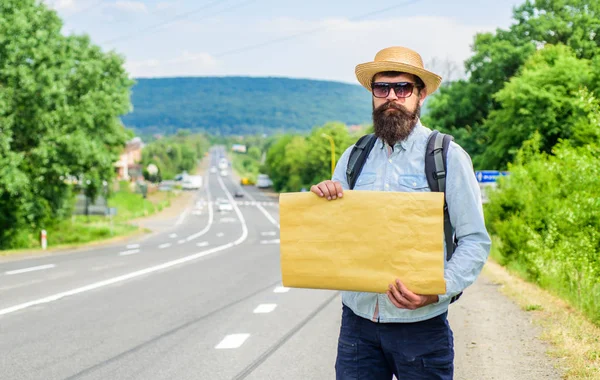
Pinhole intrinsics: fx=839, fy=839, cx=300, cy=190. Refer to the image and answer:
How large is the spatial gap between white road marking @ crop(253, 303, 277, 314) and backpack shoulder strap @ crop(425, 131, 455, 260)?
797 cm

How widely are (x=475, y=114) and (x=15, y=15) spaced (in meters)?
37.3

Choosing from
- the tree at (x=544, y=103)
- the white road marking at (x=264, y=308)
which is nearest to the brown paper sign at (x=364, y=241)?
the white road marking at (x=264, y=308)

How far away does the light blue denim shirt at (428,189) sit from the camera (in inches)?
131

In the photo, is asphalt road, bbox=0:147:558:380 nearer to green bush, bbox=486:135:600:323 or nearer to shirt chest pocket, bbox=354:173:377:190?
green bush, bbox=486:135:600:323

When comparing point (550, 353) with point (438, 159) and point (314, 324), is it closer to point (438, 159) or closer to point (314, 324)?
point (314, 324)

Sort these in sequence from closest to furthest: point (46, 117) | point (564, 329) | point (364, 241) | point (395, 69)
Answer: point (364, 241)
point (395, 69)
point (564, 329)
point (46, 117)

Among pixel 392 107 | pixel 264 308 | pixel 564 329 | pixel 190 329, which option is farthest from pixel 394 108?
pixel 264 308

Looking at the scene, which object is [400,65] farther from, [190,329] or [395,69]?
[190,329]

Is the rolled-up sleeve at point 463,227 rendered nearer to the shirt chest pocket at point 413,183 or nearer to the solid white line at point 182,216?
the shirt chest pocket at point 413,183

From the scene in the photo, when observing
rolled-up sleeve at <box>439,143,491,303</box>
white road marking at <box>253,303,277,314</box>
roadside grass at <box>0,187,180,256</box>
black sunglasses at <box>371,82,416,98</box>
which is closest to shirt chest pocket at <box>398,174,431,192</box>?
rolled-up sleeve at <box>439,143,491,303</box>

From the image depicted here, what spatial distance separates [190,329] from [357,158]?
6.25 metres

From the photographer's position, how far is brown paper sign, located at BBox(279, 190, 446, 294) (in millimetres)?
3252

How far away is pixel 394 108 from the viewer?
11.7 feet

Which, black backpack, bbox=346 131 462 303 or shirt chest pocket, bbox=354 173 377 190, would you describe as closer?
black backpack, bbox=346 131 462 303
